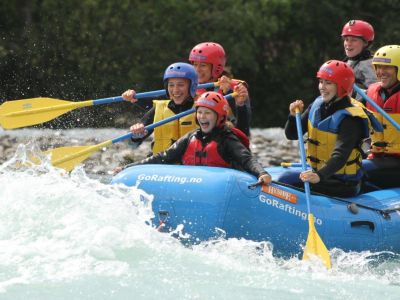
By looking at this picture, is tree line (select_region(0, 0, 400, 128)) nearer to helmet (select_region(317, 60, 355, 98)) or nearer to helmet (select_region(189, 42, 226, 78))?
helmet (select_region(189, 42, 226, 78))

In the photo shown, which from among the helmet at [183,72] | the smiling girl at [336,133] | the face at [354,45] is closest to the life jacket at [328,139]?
the smiling girl at [336,133]

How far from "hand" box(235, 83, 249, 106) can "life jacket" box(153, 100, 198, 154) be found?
0.42m

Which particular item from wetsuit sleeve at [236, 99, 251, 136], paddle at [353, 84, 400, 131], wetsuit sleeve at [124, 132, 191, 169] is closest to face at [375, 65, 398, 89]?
paddle at [353, 84, 400, 131]

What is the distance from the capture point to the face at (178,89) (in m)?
8.23

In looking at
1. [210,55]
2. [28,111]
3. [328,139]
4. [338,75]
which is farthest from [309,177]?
[28,111]

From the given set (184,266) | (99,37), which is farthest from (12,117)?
(99,37)

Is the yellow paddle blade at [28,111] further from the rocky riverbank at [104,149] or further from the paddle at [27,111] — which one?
the rocky riverbank at [104,149]

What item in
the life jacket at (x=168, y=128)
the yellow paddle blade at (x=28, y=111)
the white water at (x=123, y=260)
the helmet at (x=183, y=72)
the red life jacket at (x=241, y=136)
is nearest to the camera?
the white water at (x=123, y=260)

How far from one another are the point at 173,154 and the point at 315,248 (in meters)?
1.47

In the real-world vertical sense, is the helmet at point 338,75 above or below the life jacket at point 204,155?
above

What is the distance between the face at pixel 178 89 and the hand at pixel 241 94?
1.42 ft

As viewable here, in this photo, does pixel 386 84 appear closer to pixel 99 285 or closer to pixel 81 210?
pixel 81 210

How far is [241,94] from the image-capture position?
840cm

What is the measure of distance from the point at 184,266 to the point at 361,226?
170 centimetres
